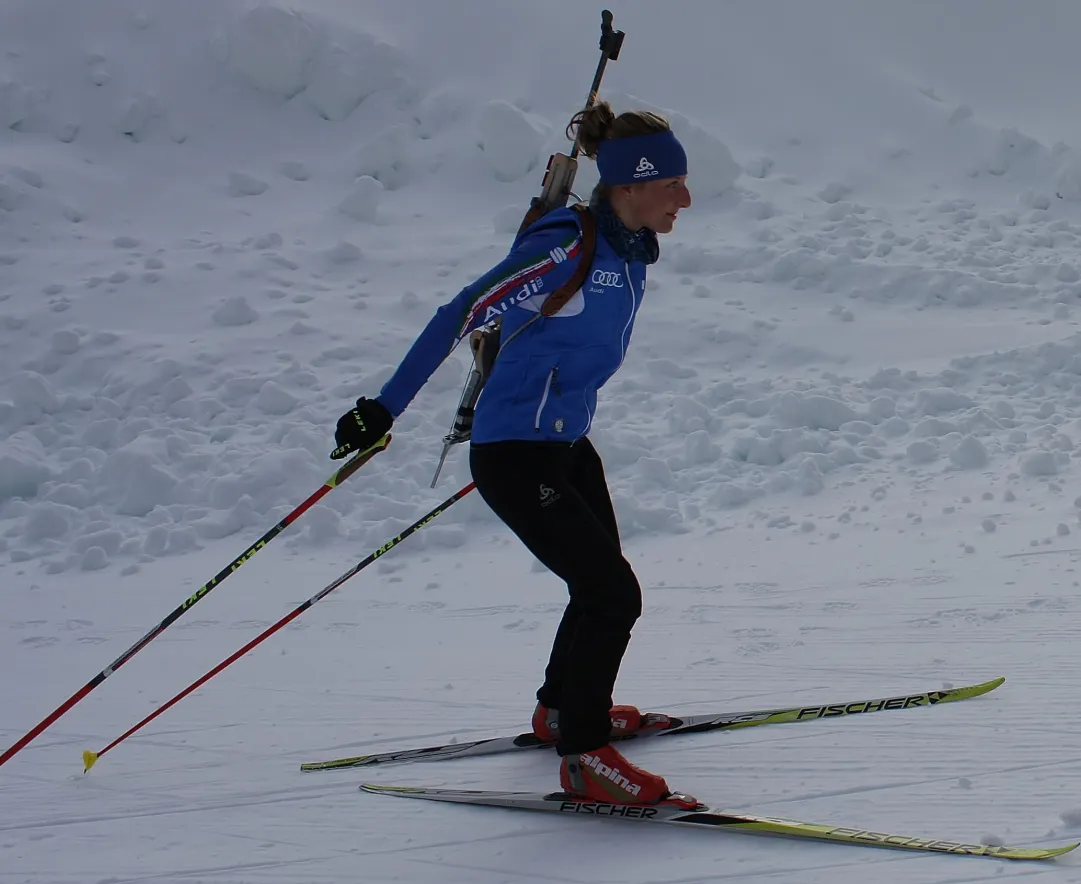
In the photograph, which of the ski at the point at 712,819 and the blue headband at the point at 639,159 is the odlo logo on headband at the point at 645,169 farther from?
the ski at the point at 712,819

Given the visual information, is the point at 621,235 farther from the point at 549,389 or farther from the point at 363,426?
the point at 363,426

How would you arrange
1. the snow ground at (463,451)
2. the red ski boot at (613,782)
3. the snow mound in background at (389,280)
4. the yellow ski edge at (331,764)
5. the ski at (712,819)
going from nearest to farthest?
the ski at (712,819) → the red ski boot at (613,782) → the snow ground at (463,451) → the yellow ski edge at (331,764) → the snow mound in background at (389,280)

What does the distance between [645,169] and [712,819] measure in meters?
1.71

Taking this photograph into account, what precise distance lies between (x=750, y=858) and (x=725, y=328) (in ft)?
21.3

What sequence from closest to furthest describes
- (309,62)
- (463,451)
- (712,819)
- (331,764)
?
(712,819) < (331,764) < (463,451) < (309,62)

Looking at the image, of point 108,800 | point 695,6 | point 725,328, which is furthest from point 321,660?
point 695,6

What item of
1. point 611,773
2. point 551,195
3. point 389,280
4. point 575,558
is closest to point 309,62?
point 389,280

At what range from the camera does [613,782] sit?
3.02 metres

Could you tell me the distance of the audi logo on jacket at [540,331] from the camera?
2885 millimetres

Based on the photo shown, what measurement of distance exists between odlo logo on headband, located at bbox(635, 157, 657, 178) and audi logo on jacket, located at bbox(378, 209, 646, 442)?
0.66 feet

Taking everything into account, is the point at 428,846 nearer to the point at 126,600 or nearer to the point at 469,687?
the point at 469,687

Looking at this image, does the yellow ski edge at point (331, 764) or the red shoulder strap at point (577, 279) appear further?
the yellow ski edge at point (331, 764)

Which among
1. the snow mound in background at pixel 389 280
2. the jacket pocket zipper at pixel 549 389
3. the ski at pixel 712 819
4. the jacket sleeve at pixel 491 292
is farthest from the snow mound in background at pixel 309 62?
the ski at pixel 712 819

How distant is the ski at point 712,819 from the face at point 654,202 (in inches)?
61.1
